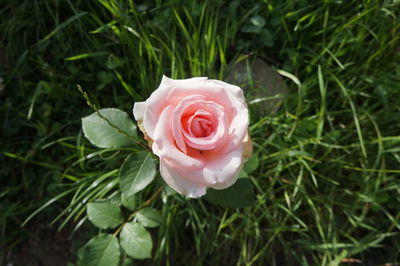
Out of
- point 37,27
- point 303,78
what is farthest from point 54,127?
point 303,78

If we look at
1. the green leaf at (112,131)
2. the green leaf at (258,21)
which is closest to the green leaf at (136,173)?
the green leaf at (112,131)

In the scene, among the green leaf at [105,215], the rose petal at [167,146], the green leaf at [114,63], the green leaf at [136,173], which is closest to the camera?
the rose petal at [167,146]

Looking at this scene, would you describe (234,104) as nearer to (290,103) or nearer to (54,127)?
(290,103)

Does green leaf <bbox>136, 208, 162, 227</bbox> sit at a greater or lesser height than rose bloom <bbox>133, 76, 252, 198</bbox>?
lesser

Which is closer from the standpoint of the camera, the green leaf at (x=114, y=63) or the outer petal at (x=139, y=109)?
the outer petal at (x=139, y=109)

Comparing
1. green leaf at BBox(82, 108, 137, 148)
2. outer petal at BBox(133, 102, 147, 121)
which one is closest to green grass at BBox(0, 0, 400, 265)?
green leaf at BBox(82, 108, 137, 148)

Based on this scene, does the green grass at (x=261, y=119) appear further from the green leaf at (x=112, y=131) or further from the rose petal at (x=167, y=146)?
the rose petal at (x=167, y=146)

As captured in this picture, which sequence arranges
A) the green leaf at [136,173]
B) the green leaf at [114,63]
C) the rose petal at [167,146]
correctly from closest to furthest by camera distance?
the rose petal at [167,146], the green leaf at [136,173], the green leaf at [114,63]

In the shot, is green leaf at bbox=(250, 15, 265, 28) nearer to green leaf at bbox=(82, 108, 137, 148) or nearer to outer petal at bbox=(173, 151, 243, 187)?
green leaf at bbox=(82, 108, 137, 148)
